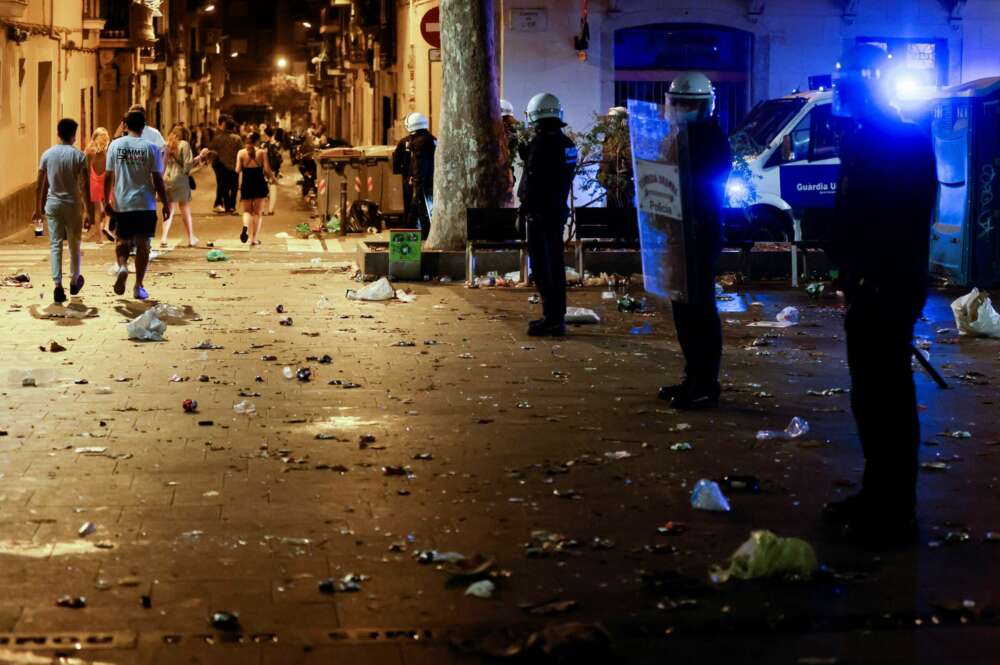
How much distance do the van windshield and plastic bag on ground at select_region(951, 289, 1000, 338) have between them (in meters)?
6.63

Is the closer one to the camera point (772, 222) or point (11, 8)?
point (772, 222)

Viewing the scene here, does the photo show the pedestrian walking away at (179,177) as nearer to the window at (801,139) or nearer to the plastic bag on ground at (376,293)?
the plastic bag on ground at (376,293)

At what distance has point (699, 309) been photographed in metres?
9.48

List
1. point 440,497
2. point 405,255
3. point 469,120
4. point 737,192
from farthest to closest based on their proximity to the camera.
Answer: point 469,120 → point 737,192 → point 405,255 → point 440,497

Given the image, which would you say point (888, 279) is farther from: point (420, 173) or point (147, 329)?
point (420, 173)

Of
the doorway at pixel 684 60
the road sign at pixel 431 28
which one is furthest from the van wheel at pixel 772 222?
the doorway at pixel 684 60

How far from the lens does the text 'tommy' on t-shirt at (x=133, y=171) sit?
50.0 feet

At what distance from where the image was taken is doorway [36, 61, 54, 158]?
3053 cm

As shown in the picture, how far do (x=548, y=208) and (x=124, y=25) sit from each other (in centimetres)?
2861

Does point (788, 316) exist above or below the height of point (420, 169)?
below

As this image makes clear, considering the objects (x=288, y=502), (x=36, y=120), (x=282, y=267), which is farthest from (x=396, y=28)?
(x=288, y=502)

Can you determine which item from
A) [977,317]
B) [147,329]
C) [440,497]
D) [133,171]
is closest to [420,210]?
[133,171]

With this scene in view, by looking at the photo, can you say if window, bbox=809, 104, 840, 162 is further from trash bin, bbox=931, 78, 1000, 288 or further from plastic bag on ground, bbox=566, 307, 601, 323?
plastic bag on ground, bbox=566, 307, 601, 323

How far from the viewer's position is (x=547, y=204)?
1260 cm
